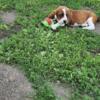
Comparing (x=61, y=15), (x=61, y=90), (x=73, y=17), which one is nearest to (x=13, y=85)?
(x=61, y=90)

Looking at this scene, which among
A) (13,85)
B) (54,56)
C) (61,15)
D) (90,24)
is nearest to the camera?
(13,85)

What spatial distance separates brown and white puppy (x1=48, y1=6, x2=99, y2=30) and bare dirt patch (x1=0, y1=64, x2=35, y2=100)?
5.94 feet

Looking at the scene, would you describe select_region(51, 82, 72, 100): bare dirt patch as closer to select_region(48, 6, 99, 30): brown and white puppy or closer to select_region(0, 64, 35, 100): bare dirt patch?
select_region(0, 64, 35, 100): bare dirt patch

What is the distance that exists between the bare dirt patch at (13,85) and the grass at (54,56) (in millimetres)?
110

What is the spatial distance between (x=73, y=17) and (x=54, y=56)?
1524 millimetres

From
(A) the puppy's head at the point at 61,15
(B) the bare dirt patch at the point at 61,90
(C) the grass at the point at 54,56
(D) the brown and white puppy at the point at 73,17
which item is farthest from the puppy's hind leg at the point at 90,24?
(B) the bare dirt patch at the point at 61,90

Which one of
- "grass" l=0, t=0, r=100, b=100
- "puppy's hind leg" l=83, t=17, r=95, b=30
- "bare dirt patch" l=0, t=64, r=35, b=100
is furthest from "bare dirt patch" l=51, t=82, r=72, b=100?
"puppy's hind leg" l=83, t=17, r=95, b=30

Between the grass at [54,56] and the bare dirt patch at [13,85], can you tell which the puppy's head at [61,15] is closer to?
the grass at [54,56]

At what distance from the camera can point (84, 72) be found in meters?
5.40

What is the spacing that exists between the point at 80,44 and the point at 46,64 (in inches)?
38.8

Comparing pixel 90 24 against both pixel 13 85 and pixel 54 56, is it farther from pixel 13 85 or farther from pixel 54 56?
pixel 13 85

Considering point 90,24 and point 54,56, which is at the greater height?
point 90,24

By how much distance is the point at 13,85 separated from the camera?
16.6 ft

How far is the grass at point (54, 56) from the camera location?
5.13 meters
